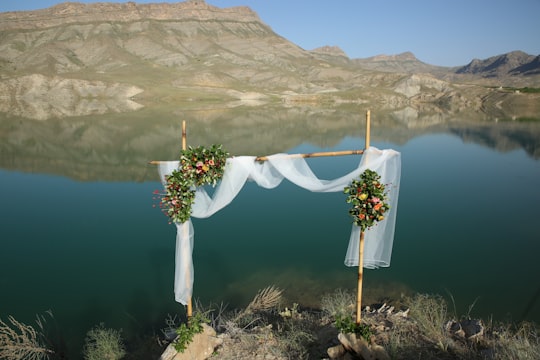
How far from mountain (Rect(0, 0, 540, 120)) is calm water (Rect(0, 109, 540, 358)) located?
1584 inches

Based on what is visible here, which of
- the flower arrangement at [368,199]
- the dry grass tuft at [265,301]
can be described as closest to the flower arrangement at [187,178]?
the flower arrangement at [368,199]

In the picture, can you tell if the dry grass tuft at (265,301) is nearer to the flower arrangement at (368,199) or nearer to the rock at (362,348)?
the rock at (362,348)

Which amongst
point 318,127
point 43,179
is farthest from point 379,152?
point 318,127

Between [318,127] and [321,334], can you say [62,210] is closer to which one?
[321,334]

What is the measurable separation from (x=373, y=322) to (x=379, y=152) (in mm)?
3450

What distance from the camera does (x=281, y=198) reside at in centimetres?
1736

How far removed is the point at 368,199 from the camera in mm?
6184

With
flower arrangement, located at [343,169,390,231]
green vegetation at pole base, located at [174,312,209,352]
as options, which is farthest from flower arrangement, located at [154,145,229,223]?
flower arrangement, located at [343,169,390,231]

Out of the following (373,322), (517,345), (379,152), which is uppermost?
(379,152)

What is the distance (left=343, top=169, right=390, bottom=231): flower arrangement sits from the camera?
614cm

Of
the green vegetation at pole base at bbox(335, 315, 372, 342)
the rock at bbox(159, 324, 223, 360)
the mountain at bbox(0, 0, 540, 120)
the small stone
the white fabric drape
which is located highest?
the mountain at bbox(0, 0, 540, 120)

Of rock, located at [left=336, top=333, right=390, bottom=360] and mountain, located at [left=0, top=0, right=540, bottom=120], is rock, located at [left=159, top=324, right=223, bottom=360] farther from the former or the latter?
mountain, located at [left=0, top=0, right=540, bottom=120]

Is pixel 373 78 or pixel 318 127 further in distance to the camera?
pixel 373 78

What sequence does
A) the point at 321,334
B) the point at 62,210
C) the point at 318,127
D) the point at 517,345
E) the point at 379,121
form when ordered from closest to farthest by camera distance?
the point at 517,345 → the point at 321,334 → the point at 62,210 → the point at 318,127 → the point at 379,121
